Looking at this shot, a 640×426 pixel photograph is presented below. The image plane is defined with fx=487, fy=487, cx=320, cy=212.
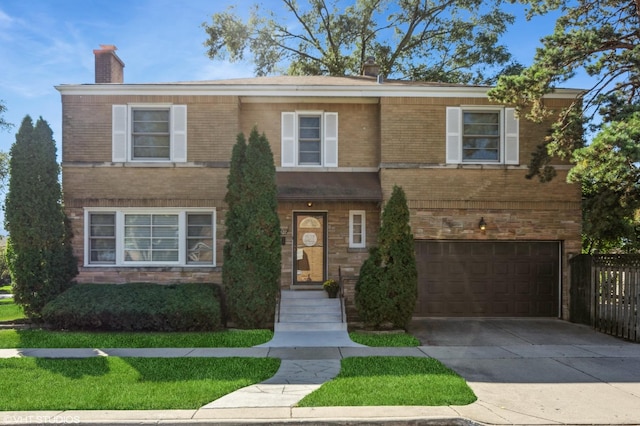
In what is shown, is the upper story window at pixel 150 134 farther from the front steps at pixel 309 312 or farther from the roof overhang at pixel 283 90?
the front steps at pixel 309 312

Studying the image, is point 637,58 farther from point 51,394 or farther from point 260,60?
point 260,60

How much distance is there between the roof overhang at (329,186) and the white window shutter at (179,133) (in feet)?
8.60

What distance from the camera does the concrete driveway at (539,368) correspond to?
6.05m

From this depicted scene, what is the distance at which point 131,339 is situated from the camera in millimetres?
9875

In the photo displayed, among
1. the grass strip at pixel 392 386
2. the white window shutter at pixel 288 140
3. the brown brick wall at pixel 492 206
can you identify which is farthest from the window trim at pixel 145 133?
the grass strip at pixel 392 386

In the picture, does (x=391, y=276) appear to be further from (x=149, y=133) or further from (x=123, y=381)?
(x=149, y=133)

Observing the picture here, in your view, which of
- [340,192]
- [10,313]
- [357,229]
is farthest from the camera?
[10,313]

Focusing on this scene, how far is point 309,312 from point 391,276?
2266 mm

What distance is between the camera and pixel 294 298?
1250 cm

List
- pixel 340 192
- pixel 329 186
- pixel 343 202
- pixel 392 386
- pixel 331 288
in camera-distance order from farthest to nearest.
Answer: pixel 343 202
pixel 329 186
pixel 340 192
pixel 331 288
pixel 392 386

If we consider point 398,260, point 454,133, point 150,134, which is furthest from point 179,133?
point 454,133

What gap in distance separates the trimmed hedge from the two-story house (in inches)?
67.6

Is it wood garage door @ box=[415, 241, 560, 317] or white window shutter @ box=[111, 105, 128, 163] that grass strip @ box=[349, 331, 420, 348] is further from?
white window shutter @ box=[111, 105, 128, 163]

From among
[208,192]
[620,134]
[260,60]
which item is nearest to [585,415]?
[620,134]
